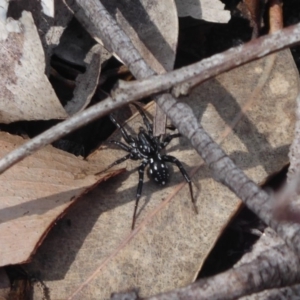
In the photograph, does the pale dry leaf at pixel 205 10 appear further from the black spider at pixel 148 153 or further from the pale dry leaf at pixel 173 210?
the black spider at pixel 148 153

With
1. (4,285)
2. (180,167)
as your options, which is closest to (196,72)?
(180,167)

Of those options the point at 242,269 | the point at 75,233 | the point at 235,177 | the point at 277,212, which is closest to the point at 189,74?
the point at 235,177

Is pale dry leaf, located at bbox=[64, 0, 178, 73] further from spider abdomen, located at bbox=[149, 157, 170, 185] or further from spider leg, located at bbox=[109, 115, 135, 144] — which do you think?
spider abdomen, located at bbox=[149, 157, 170, 185]

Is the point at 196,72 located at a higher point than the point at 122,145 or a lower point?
lower

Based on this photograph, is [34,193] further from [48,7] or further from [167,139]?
[48,7]

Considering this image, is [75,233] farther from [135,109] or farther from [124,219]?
[135,109]

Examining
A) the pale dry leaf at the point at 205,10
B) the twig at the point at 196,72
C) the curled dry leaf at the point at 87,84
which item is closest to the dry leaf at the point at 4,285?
the twig at the point at 196,72
